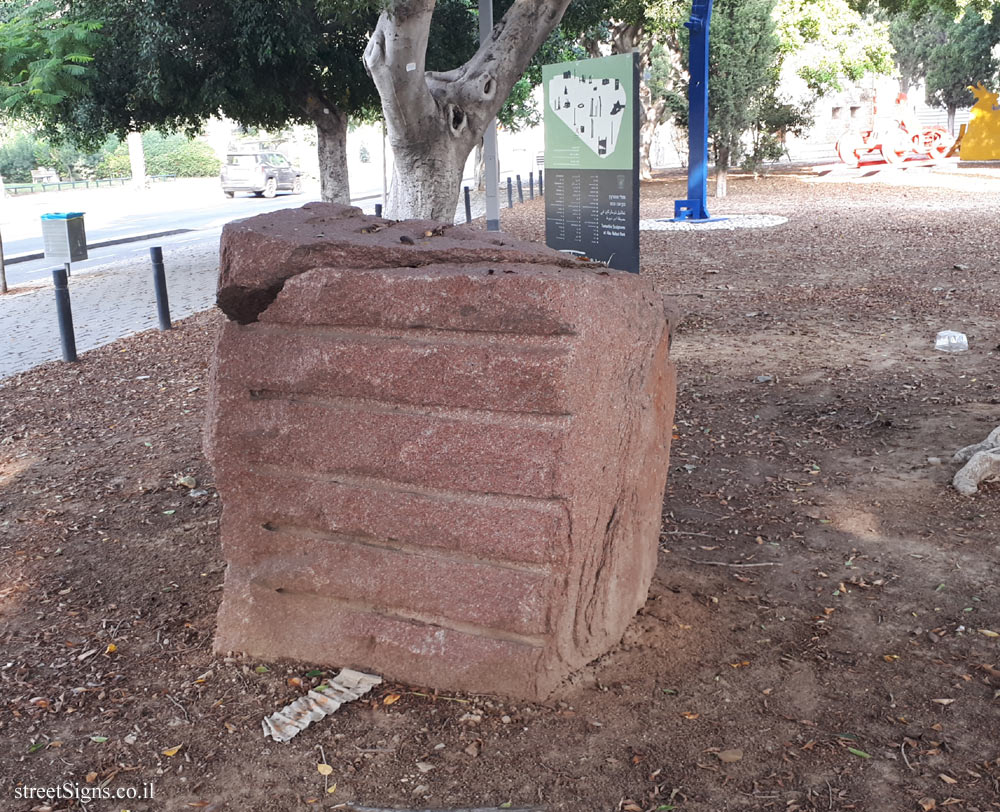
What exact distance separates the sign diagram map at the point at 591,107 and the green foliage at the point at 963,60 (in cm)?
3333

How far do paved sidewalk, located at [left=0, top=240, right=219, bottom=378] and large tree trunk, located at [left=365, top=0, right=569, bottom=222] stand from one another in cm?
237

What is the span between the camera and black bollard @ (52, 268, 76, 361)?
8.57 m

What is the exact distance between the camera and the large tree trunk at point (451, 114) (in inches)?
382

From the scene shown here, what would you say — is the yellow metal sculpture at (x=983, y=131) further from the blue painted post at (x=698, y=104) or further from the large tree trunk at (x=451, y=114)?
the large tree trunk at (x=451, y=114)

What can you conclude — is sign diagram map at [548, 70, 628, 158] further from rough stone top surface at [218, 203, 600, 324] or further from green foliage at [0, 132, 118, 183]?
green foliage at [0, 132, 118, 183]

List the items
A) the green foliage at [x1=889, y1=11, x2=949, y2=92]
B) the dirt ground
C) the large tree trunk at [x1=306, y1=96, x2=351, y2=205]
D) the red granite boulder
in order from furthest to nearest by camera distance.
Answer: the green foliage at [x1=889, y1=11, x2=949, y2=92] → the large tree trunk at [x1=306, y1=96, x2=351, y2=205] → the red granite boulder → the dirt ground

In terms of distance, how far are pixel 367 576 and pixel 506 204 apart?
23532 mm

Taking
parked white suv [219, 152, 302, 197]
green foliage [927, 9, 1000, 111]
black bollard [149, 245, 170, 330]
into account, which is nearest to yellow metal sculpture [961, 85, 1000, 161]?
green foliage [927, 9, 1000, 111]

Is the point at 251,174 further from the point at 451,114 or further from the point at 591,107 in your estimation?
the point at 591,107

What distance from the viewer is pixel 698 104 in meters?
16.8

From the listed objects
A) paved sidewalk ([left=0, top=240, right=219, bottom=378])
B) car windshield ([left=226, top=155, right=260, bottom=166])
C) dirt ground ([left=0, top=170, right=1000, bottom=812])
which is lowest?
dirt ground ([left=0, top=170, right=1000, bottom=812])

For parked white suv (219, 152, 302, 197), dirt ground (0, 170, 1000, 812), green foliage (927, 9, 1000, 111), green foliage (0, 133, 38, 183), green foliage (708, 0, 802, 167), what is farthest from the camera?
green foliage (0, 133, 38, 183)

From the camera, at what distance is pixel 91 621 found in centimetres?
390

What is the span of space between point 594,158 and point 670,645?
630cm
